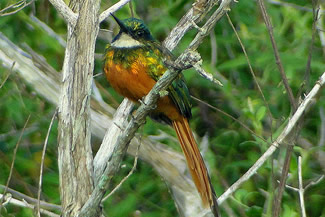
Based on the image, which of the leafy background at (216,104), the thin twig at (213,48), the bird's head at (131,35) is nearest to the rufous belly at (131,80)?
the bird's head at (131,35)

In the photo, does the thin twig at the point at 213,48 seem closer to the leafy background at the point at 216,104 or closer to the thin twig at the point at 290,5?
the leafy background at the point at 216,104

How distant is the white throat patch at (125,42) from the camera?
347 centimetres

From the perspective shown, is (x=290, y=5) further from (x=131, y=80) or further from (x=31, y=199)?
(x=31, y=199)

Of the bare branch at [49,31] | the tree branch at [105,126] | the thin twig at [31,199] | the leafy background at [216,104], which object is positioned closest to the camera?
the thin twig at [31,199]

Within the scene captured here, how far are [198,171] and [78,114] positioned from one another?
1.83 ft

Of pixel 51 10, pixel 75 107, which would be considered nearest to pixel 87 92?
pixel 75 107

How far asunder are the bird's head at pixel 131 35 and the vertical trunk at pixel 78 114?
1.23 feet

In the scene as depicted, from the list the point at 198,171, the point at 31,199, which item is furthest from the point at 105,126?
the point at 198,171

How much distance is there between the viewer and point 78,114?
3.06m

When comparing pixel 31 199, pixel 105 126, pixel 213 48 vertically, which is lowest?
pixel 31 199

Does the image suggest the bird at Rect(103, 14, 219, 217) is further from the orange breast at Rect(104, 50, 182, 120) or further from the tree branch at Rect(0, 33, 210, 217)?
the tree branch at Rect(0, 33, 210, 217)

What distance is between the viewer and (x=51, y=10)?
484 centimetres

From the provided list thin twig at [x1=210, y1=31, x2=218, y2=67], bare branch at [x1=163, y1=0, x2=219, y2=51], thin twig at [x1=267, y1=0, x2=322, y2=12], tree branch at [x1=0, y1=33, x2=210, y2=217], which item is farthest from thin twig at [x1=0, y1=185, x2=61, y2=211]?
thin twig at [x1=267, y1=0, x2=322, y2=12]

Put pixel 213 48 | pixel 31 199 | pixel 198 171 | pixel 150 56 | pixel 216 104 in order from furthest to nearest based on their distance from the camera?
pixel 216 104, pixel 213 48, pixel 31 199, pixel 150 56, pixel 198 171
